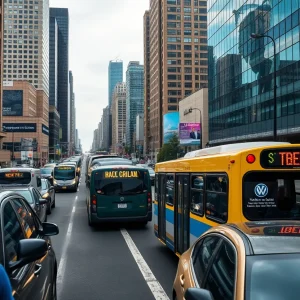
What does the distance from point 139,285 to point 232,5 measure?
56.0 m

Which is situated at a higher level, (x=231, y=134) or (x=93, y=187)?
(x=231, y=134)

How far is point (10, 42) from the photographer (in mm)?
184000

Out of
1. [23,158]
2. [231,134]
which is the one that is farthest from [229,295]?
[23,158]

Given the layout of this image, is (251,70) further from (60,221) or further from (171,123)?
(171,123)

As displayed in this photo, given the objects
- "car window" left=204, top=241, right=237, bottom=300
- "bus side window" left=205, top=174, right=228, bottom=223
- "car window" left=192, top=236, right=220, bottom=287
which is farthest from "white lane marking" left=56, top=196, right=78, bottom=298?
"car window" left=204, top=241, right=237, bottom=300

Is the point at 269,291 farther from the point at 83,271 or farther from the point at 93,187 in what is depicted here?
the point at 93,187

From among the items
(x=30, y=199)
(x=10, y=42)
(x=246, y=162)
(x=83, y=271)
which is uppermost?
(x=10, y=42)

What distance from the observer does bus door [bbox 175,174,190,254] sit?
326 inches

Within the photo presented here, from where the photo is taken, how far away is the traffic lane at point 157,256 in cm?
796

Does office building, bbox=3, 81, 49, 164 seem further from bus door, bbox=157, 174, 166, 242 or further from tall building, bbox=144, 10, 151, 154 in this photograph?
bus door, bbox=157, 174, 166, 242

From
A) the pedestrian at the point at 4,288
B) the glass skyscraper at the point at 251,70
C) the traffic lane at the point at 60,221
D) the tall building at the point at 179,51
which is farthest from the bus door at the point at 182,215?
the tall building at the point at 179,51

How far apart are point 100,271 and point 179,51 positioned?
126670mm

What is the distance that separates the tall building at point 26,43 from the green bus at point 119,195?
173308mm

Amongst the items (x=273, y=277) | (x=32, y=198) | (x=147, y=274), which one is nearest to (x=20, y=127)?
(x=32, y=198)
